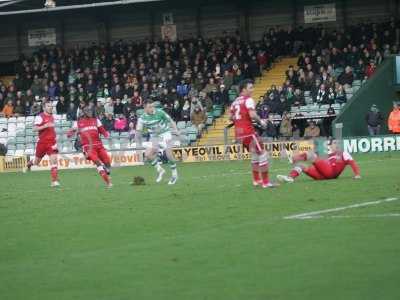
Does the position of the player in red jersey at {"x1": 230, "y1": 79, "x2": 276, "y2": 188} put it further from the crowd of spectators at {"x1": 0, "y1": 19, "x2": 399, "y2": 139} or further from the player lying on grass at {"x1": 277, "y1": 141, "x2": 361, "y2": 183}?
the crowd of spectators at {"x1": 0, "y1": 19, "x2": 399, "y2": 139}

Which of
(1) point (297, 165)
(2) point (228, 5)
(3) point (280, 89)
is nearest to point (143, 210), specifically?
(1) point (297, 165)

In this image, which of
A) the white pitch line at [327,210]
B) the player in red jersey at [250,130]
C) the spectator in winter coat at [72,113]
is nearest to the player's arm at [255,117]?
the player in red jersey at [250,130]

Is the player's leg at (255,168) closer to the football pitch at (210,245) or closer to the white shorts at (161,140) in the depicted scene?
the football pitch at (210,245)

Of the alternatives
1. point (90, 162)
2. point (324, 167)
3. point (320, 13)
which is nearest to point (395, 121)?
point (90, 162)

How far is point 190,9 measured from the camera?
4912 cm

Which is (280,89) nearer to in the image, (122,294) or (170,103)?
(170,103)

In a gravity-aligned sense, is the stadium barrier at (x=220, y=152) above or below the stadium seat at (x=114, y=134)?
below

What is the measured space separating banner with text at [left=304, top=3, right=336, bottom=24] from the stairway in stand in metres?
3.20

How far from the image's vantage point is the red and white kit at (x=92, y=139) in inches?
910

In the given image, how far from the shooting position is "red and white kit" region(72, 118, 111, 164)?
2311 centimetres

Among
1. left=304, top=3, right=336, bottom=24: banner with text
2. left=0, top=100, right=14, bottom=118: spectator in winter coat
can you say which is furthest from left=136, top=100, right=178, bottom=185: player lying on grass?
left=304, top=3, right=336, bottom=24: banner with text

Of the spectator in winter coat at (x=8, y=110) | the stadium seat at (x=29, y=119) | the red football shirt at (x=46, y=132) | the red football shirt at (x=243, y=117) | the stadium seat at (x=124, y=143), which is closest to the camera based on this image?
the red football shirt at (x=243, y=117)

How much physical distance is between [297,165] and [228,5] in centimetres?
2935

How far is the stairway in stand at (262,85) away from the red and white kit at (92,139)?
15.1 m
